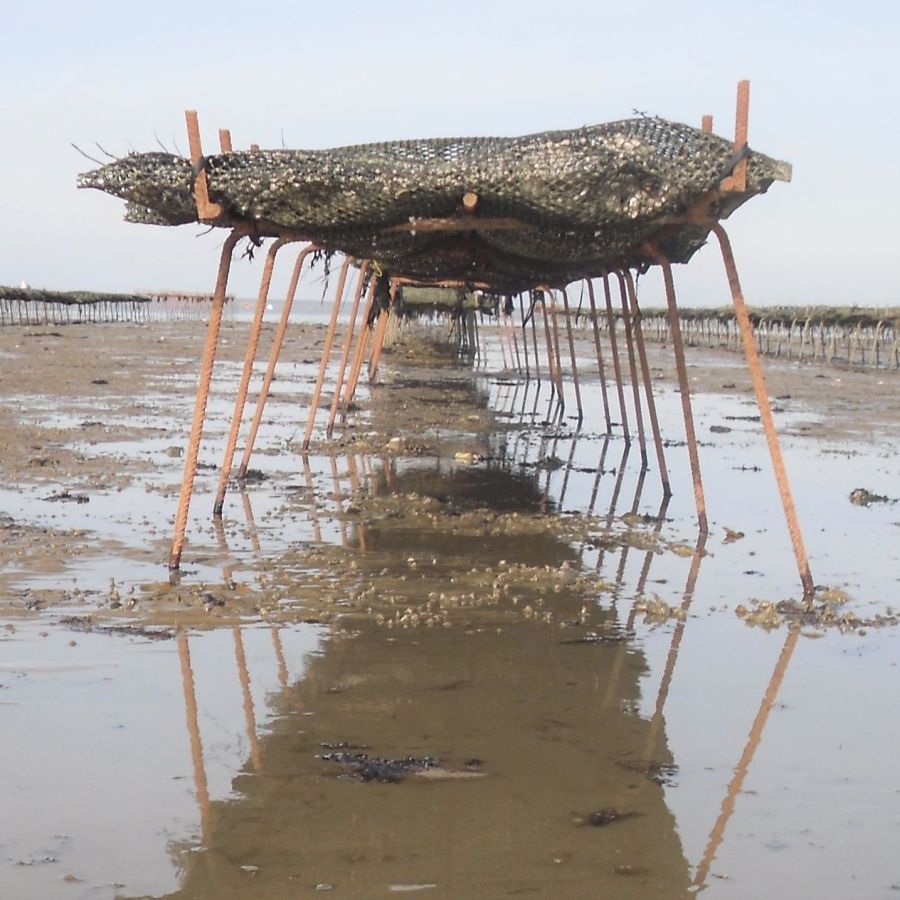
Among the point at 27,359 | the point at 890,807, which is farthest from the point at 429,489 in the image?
the point at 27,359

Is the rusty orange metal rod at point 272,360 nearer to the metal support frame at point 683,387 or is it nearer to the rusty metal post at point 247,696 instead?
the metal support frame at point 683,387

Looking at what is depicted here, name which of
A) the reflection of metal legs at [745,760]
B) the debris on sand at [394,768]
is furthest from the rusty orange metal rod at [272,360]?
the debris on sand at [394,768]

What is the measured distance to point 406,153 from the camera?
309 inches

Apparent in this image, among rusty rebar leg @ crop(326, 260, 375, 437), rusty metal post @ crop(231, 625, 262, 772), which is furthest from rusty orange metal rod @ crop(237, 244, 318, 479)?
rusty metal post @ crop(231, 625, 262, 772)

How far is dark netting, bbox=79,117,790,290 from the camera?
719cm

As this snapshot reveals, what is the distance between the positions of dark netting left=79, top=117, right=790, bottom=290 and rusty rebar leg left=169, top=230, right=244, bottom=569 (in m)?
0.25

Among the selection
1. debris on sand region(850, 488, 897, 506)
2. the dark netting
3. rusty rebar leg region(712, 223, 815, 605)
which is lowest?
debris on sand region(850, 488, 897, 506)

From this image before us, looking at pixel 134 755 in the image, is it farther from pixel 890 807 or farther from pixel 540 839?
pixel 890 807

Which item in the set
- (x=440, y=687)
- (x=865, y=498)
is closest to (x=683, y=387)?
(x=865, y=498)

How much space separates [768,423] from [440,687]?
310 cm

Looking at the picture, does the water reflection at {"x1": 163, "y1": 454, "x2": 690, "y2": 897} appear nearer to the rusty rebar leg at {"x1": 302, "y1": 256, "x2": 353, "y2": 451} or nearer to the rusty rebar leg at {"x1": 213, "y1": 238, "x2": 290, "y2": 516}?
the rusty rebar leg at {"x1": 213, "y1": 238, "x2": 290, "y2": 516}

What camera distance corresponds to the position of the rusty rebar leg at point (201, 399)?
7.06m

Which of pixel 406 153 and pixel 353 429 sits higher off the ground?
pixel 406 153

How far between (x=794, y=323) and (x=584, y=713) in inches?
1517
